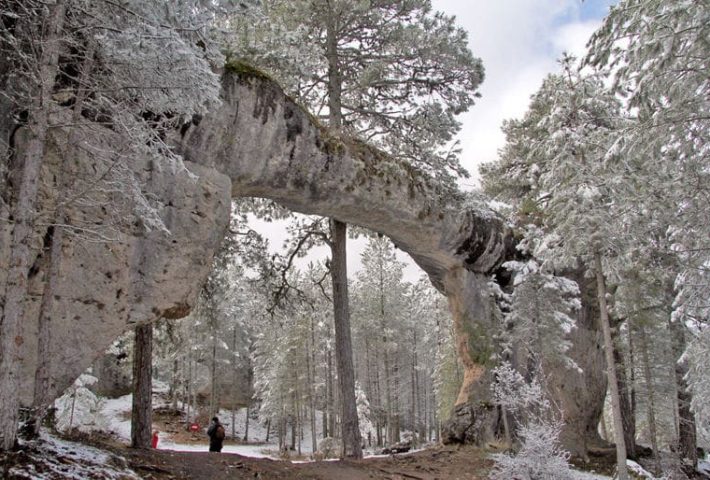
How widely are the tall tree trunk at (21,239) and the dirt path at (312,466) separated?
2.72 metres

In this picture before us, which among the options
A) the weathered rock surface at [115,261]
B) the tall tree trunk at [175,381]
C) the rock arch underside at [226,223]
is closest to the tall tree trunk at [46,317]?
the weathered rock surface at [115,261]

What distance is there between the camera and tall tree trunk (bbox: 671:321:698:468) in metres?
19.3

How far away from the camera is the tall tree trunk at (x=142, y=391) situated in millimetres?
10781

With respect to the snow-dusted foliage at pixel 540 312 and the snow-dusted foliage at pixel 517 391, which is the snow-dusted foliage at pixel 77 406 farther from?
the snow-dusted foliage at pixel 540 312

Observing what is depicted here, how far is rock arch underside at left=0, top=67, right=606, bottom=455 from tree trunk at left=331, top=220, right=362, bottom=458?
93 cm

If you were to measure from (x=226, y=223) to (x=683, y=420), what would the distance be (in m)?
18.3

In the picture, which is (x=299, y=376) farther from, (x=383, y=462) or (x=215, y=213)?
(x=215, y=213)

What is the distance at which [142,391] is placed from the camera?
11008 mm

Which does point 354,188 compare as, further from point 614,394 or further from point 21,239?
point 21,239

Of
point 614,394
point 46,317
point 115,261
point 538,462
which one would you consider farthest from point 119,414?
point 614,394

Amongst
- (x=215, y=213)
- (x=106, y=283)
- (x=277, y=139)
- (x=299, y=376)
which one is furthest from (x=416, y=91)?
(x=299, y=376)

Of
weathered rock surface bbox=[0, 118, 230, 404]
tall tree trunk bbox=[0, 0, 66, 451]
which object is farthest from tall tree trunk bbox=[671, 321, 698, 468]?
tall tree trunk bbox=[0, 0, 66, 451]

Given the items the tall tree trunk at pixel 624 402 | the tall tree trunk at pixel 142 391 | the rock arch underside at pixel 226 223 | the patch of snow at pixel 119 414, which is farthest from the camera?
the patch of snow at pixel 119 414

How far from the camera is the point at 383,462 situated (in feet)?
42.4
